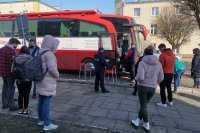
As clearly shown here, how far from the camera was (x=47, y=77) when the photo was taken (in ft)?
16.2

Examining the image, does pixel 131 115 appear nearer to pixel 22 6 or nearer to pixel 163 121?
pixel 163 121

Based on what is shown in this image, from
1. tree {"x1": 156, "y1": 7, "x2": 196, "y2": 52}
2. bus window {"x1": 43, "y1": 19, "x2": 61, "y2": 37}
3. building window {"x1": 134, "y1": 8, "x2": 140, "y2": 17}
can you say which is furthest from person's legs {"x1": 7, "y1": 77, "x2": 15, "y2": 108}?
building window {"x1": 134, "y1": 8, "x2": 140, "y2": 17}

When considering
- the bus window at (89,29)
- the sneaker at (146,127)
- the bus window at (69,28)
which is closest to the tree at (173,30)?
the bus window at (89,29)

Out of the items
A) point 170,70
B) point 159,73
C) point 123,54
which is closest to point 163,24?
point 123,54

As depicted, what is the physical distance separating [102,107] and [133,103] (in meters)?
1.20

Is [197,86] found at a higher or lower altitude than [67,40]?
lower

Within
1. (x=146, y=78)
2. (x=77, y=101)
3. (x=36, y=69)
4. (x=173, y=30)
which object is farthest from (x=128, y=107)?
(x=173, y=30)

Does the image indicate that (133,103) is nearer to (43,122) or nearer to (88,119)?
(88,119)

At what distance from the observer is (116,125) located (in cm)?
571

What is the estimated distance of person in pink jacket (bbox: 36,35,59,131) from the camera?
191 inches

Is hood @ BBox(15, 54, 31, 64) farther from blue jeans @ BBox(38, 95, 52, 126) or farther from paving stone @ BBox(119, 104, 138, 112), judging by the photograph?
paving stone @ BBox(119, 104, 138, 112)

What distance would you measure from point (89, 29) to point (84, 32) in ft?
1.06

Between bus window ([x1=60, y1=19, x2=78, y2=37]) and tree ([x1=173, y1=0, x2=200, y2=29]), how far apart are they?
6.00 m

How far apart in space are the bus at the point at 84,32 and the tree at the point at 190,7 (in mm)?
2634
